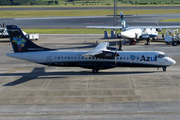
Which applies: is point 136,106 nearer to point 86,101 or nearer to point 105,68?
point 86,101

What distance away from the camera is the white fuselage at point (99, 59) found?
32438 mm

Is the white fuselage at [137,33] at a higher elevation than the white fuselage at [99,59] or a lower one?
higher

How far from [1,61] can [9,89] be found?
16.0m

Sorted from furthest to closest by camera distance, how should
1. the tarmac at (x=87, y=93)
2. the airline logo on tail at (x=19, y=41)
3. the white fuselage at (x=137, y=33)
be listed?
the white fuselage at (x=137, y=33) → the airline logo on tail at (x=19, y=41) → the tarmac at (x=87, y=93)

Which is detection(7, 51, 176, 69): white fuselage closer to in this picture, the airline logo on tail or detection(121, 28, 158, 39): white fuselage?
the airline logo on tail

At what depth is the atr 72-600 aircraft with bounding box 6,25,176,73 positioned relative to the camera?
106 feet

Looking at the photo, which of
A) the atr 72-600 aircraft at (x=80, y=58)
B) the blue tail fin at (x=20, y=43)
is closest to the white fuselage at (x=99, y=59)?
the atr 72-600 aircraft at (x=80, y=58)

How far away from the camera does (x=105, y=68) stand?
3284 cm

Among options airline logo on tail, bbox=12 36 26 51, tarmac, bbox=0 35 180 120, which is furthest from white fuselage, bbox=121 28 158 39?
airline logo on tail, bbox=12 36 26 51

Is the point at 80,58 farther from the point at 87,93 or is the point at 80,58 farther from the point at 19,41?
the point at 87,93

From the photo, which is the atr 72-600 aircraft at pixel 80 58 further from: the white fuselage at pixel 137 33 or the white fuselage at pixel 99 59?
the white fuselage at pixel 137 33

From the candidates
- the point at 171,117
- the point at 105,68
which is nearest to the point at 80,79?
the point at 105,68

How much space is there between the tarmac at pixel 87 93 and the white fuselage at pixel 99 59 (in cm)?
125

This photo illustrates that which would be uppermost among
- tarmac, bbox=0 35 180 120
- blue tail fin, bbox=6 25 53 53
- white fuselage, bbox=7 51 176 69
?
blue tail fin, bbox=6 25 53 53
